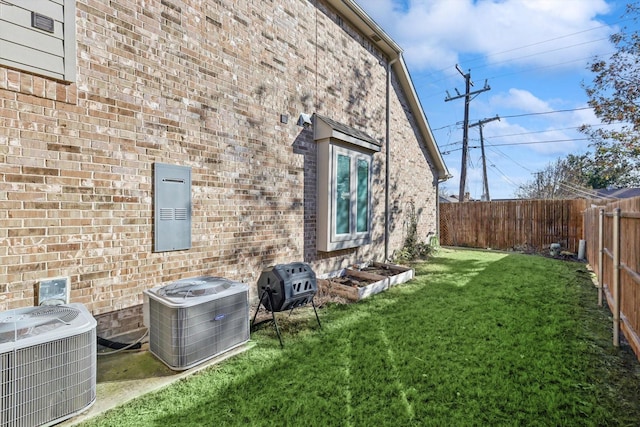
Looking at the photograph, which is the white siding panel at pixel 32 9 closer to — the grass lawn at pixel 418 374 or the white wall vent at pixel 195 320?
the white wall vent at pixel 195 320

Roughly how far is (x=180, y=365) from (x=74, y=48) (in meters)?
3.41

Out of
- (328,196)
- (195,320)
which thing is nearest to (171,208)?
(195,320)

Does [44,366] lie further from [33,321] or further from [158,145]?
[158,145]

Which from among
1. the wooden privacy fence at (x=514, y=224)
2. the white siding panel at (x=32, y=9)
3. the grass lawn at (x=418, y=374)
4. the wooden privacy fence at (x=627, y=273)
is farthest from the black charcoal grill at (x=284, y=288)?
the wooden privacy fence at (x=514, y=224)

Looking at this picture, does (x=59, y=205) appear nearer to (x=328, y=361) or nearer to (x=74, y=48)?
(x=74, y=48)

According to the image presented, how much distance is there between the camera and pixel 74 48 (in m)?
3.06

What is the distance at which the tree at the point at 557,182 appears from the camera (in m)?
26.4

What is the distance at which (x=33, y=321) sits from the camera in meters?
2.22

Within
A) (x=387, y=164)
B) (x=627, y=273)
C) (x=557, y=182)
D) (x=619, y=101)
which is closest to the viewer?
(x=627, y=273)

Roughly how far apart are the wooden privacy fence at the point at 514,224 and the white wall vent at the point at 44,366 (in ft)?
46.5

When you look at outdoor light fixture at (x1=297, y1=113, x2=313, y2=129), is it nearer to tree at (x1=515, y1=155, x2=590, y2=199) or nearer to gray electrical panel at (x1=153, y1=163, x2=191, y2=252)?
gray electrical panel at (x1=153, y1=163, x2=191, y2=252)

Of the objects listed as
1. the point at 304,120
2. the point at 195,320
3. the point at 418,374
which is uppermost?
the point at 304,120

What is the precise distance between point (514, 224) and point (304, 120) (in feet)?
36.1

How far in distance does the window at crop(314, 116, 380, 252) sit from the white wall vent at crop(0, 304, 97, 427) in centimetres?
442
